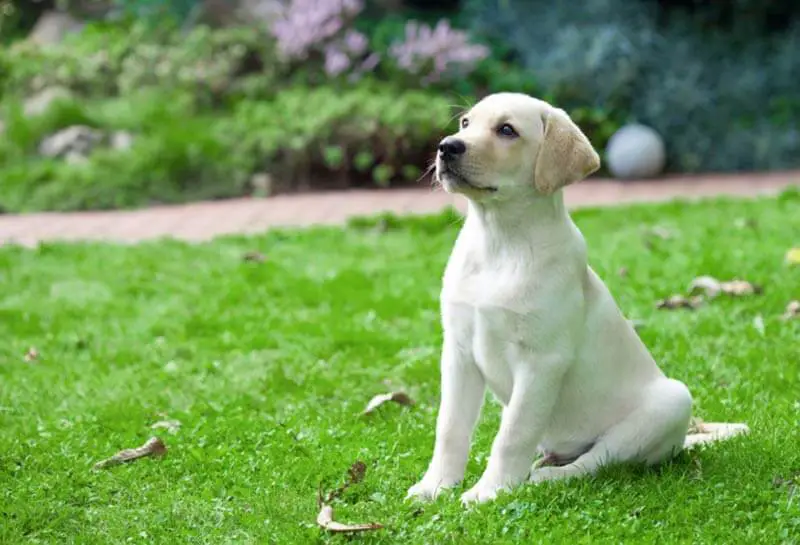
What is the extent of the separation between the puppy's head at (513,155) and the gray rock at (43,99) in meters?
9.10

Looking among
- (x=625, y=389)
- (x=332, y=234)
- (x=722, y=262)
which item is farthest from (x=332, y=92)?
(x=625, y=389)

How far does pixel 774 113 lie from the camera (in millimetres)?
12156

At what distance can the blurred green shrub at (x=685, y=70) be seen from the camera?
465 inches

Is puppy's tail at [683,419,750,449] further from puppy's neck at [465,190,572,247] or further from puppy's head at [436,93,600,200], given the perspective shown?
puppy's head at [436,93,600,200]

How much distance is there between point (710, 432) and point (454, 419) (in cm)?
104

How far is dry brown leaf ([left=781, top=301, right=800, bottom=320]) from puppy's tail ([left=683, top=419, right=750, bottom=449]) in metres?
1.79

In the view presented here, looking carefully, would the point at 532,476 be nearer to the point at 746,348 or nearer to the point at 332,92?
the point at 746,348

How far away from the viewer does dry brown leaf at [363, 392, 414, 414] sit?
15.4ft

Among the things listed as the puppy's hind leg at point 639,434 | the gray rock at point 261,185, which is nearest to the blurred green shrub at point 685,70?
the gray rock at point 261,185

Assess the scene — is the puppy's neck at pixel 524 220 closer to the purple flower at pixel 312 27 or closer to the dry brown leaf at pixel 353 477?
the dry brown leaf at pixel 353 477

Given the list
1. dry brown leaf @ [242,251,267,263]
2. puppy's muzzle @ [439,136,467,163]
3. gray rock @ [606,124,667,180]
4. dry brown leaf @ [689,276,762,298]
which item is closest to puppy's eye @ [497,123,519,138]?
puppy's muzzle @ [439,136,467,163]

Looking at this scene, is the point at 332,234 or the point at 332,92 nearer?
the point at 332,234

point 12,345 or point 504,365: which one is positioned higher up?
point 504,365

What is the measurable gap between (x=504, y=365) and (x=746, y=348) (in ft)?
7.09
